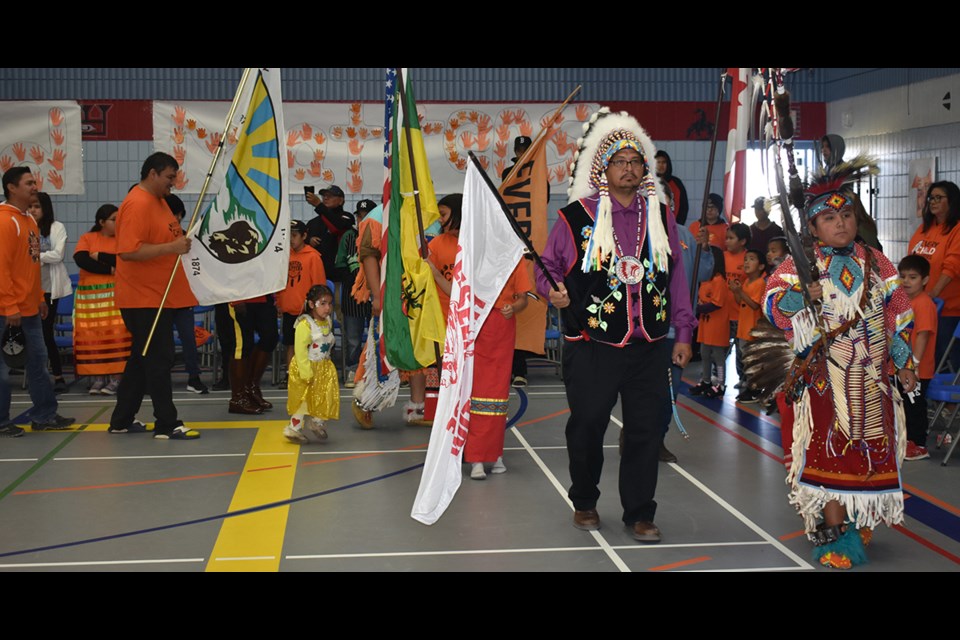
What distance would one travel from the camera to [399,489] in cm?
583

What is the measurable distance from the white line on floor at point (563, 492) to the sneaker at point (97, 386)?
3.99 metres

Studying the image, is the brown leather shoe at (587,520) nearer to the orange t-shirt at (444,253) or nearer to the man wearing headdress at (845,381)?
the man wearing headdress at (845,381)

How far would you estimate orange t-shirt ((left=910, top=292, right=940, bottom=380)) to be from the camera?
21.9 feet

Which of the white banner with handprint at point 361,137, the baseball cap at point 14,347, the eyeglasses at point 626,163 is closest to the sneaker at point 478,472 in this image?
the eyeglasses at point 626,163

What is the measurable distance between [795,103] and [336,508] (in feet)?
30.9

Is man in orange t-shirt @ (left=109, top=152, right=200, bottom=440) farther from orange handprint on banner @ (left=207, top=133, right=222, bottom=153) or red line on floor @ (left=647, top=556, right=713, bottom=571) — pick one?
orange handprint on banner @ (left=207, top=133, right=222, bottom=153)

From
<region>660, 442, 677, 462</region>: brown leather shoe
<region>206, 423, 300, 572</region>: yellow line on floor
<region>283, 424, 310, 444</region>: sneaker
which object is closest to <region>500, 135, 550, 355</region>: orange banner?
<region>660, 442, 677, 462</region>: brown leather shoe

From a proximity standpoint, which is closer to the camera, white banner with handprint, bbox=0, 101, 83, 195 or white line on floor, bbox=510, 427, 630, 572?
white line on floor, bbox=510, 427, 630, 572

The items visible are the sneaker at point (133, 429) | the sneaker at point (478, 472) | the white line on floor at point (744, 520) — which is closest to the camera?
the white line on floor at point (744, 520)

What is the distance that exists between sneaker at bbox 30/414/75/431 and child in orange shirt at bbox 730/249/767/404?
5224 mm

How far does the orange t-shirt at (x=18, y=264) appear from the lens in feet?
23.0

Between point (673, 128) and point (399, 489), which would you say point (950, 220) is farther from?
point (673, 128)

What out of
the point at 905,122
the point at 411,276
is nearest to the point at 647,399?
the point at 411,276

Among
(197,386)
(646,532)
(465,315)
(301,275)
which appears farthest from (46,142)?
(646,532)
